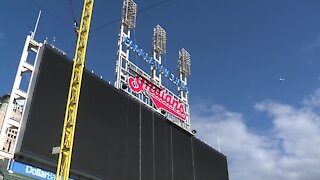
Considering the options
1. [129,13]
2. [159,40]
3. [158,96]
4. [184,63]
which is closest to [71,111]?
[158,96]

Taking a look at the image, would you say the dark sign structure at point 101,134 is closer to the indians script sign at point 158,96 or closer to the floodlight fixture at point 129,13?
the indians script sign at point 158,96

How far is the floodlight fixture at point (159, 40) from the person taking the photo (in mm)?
52812

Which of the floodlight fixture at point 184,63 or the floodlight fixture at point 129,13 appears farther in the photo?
the floodlight fixture at point 184,63

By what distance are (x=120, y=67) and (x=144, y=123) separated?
6.92 meters

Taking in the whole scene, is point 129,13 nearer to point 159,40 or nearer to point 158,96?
point 159,40

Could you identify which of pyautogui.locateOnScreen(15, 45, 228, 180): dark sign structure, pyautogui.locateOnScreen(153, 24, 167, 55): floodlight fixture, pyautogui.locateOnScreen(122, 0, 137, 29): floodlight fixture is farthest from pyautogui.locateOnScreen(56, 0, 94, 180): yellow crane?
pyautogui.locateOnScreen(153, 24, 167, 55): floodlight fixture

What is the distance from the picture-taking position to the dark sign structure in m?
28.5

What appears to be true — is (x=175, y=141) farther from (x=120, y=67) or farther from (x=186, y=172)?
(x=120, y=67)

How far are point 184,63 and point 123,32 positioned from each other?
16.0 meters

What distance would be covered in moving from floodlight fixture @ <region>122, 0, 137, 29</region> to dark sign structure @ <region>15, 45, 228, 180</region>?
12180 mm

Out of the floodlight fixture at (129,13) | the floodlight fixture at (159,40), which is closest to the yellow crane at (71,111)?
the floodlight fixture at (129,13)

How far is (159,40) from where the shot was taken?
2131 inches

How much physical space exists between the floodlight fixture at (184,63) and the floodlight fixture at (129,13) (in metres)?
12.3

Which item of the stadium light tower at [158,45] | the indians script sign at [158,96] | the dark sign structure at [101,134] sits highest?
the stadium light tower at [158,45]
